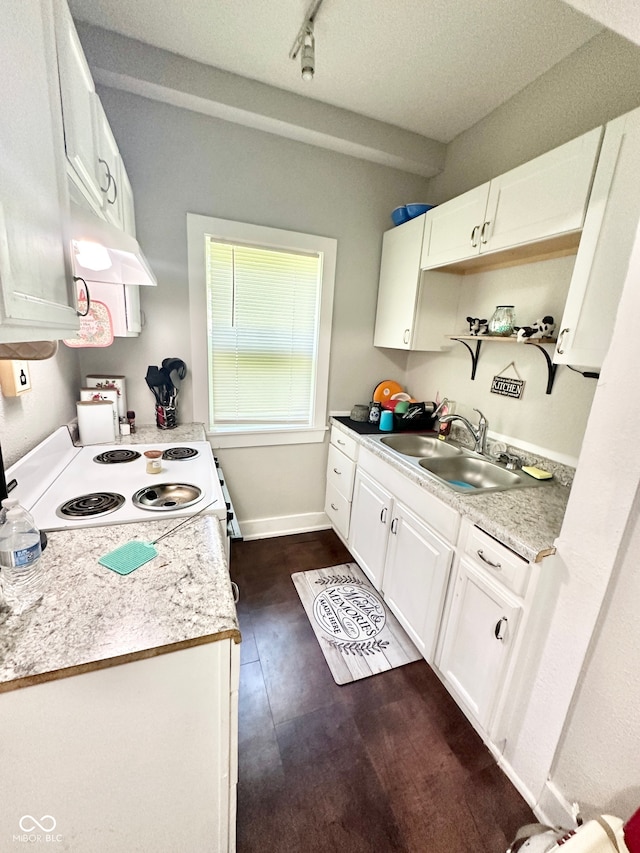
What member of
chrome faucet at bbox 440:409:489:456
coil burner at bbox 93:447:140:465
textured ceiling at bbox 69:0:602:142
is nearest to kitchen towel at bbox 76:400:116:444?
coil burner at bbox 93:447:140:465

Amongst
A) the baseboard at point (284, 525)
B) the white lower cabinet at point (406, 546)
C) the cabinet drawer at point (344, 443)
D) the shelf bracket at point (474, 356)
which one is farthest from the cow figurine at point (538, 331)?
the baseboard at point (284, 525)

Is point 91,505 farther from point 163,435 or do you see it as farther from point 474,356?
point 474,356

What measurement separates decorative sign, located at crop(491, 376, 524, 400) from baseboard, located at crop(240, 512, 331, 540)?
64.0 inches

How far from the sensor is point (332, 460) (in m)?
2.63

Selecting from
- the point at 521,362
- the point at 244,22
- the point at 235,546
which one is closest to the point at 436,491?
the point at 521,362

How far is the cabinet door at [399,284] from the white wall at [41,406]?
195cm

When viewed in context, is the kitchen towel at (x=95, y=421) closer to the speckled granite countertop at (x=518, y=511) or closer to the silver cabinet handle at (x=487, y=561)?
the speckled granite countertop at (x=518, y=511)

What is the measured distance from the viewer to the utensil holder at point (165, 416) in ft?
7.04

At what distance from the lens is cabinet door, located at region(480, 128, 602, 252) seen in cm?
124

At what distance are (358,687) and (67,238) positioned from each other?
6.57 feet

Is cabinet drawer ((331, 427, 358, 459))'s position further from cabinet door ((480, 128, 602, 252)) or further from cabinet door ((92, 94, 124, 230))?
cabinet door ((92, 94, 124, 230))

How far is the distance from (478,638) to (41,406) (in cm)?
204

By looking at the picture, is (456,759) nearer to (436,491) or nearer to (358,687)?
(358,687)

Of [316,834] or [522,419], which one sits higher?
[522,419]
